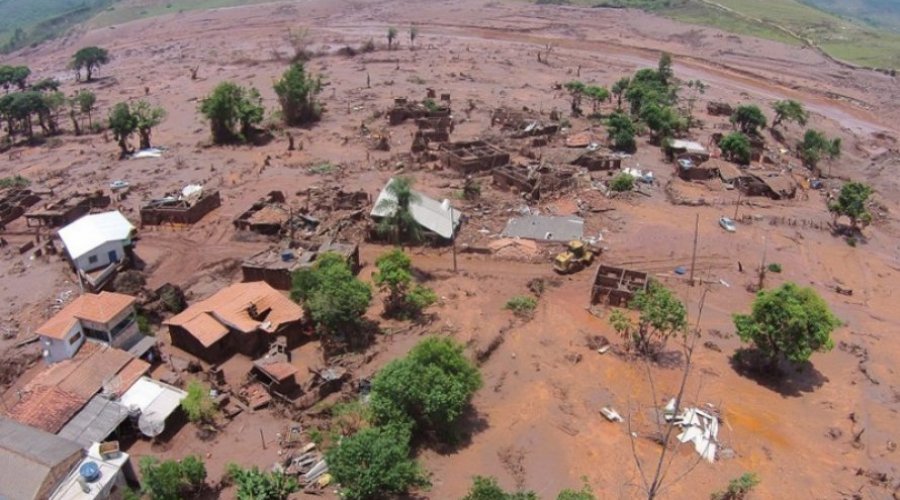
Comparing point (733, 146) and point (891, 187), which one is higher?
point (733, 146)

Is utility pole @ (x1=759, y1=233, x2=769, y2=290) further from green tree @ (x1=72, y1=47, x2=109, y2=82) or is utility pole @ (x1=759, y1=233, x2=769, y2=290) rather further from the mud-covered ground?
green tree @ (x1=72, y1=47, x2=109, y2=82)

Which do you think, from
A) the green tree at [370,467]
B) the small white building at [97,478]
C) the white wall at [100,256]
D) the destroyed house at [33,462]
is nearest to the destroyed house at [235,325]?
the small white building at [97,478]

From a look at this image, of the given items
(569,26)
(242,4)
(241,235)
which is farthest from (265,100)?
(242,4)

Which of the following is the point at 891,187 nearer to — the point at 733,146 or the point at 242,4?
the point at 733,146

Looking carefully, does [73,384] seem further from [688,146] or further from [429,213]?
[688,146]

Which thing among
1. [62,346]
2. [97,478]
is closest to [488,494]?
[97,478]
